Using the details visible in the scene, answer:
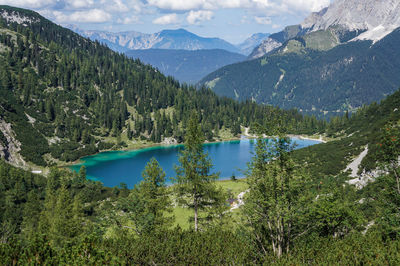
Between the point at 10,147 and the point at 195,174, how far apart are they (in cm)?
12720

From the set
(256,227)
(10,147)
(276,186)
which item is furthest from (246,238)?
(10,147)

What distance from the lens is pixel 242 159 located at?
146m

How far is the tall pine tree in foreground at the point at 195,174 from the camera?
32.3 meters

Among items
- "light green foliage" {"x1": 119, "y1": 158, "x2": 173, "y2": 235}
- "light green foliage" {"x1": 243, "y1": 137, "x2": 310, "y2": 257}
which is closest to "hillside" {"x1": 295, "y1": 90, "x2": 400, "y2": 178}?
"light green foliage" {"x1": 119, "y1": 158, "x2": 173, "y2": 235}

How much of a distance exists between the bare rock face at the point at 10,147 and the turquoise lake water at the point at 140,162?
22.5 meters

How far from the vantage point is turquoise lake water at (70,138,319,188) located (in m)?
120

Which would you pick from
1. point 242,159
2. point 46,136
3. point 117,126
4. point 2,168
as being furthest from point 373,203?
point 117,126

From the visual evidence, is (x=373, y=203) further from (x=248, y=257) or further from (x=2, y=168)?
(x=2, y=168)

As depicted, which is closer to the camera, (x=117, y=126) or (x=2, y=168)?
(x=2, y=168)

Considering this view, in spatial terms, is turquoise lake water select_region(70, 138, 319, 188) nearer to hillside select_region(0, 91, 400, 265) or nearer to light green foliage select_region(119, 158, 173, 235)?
light green foliage select_region(119, 158, 173, 235)

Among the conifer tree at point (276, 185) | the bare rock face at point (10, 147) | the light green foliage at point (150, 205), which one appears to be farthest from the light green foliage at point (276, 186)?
the bare rock face at point (10, 147)

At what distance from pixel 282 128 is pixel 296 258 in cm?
839

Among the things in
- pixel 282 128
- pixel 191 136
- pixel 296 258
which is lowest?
pixel 296 258

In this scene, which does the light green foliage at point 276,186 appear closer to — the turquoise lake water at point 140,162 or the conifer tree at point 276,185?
the conifer tree at point 276,185
